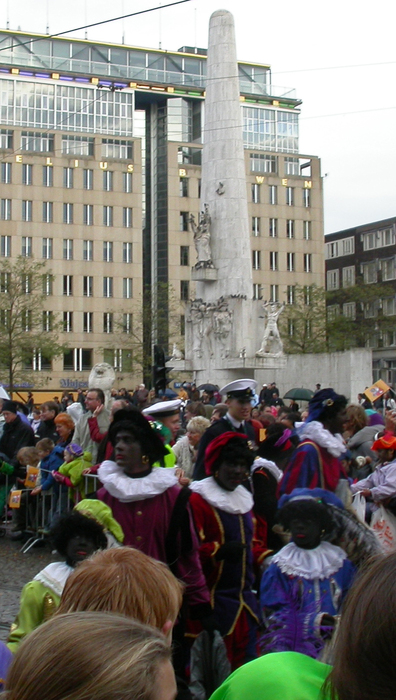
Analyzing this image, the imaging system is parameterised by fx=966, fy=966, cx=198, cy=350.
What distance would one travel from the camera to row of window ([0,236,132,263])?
72500mm

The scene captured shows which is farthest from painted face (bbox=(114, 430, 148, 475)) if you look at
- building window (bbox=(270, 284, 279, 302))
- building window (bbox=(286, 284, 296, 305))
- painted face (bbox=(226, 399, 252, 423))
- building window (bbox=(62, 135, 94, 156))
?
building window (bbox=(270, 284, 279, 302))

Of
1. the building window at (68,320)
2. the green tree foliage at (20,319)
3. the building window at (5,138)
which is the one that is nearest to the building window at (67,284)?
the building window at (68,320)

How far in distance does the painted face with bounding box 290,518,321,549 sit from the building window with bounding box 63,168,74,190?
70.3 meters

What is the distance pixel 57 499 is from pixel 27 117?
68.8 meters

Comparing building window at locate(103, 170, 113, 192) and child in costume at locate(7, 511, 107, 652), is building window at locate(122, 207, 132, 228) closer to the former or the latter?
building window at locate(103, 170, 113, 192)

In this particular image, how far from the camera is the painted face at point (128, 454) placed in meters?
5.36

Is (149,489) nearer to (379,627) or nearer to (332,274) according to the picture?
(379,627)

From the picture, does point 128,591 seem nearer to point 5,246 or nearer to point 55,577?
point 55,577

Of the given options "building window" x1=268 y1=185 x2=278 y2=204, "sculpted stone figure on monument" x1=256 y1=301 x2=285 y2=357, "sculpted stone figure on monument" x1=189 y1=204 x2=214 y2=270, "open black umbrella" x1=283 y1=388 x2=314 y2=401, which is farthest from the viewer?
"building window" x1=268 y1=185 x2=278 y2=204

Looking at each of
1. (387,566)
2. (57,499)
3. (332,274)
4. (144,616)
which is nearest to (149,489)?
(144,616)

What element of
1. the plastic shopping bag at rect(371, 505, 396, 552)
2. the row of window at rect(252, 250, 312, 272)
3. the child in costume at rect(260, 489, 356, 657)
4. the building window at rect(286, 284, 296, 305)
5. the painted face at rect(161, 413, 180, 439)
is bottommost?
the plastic shopping bag at rect(371, 505, 396, 552)

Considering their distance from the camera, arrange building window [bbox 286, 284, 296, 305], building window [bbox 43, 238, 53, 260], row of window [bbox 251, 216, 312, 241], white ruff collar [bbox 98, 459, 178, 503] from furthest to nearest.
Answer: row of window [bbox 251, 216, 312, 241], building window [bbox 43, 238, 53, 260], building window [bbox 286, 284, 296, 305], white ruff collar [bbox 98, 459, 178, 503]

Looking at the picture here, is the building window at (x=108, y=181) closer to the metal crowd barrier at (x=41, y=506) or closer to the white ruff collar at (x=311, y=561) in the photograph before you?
the metal crowd barrier at (x=41, y=506)

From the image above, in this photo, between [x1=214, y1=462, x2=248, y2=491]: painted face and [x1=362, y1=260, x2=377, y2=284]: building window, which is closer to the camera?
[x1=214, y1=462, x2=248, y2=491]: painted face
